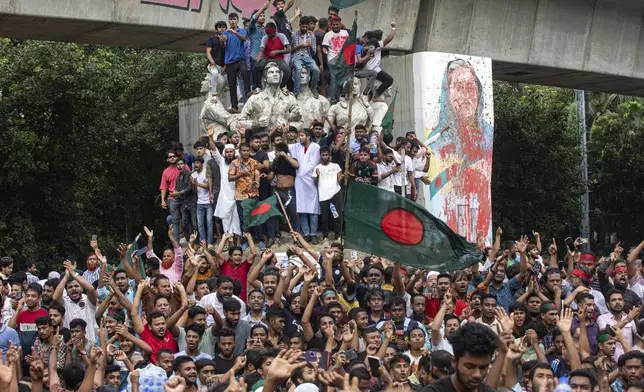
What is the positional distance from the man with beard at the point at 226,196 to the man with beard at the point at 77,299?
14.8 feet

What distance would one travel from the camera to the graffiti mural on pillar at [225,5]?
20500 millimetres

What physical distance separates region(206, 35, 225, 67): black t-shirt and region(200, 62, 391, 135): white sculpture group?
1.17ft

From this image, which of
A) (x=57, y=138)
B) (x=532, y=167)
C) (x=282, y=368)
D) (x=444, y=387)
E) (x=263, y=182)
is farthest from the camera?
(x=532, y=167)

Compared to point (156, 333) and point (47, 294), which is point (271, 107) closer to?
point (47, 294)

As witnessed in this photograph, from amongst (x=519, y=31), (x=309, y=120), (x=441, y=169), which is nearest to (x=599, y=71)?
(x=519, y=31)

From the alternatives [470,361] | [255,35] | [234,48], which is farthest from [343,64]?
[470,361]

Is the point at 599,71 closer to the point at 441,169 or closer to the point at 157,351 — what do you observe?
the point at 441,169

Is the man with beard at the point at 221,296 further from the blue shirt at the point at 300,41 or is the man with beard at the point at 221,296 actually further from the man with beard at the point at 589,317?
the blue shirt at the point at 300,41

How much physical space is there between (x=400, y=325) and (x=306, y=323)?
2.93 feet

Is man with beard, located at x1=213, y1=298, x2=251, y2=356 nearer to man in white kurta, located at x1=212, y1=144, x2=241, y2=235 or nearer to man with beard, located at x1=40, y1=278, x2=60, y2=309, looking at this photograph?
man with beard, located at x1=40, y1=278, x2=60, y2=309

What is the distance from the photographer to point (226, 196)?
16.6m

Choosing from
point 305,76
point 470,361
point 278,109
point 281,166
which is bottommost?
point 281,166

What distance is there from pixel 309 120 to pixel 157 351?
8660mm

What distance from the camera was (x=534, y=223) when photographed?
3027 centimetres
